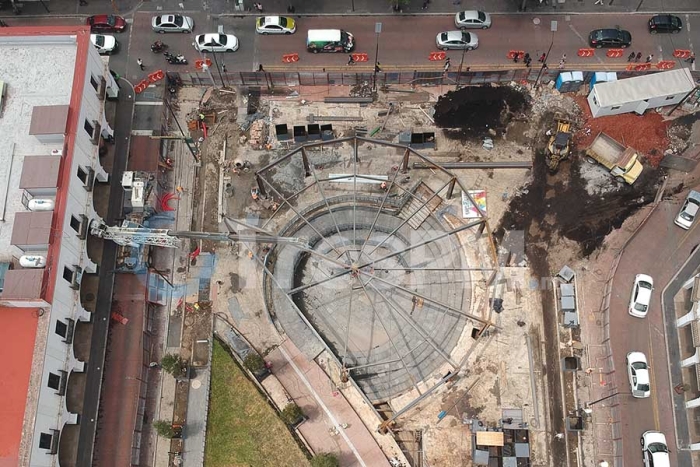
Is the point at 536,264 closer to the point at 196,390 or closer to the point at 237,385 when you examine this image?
the point at 237,385

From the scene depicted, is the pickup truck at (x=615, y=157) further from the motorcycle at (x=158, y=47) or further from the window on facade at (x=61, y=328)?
the window on facade at (x=61, y=328)

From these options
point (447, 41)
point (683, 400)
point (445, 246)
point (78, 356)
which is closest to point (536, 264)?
point (445, 246)

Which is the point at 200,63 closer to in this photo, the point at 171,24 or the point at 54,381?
the point at 171,24

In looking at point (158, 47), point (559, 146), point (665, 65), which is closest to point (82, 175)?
point (158, 47)

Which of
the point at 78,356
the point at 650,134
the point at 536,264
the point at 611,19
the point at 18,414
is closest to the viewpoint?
the point at 18,414

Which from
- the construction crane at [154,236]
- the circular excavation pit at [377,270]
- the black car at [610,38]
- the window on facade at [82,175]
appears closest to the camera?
the window on facade at [82,175]

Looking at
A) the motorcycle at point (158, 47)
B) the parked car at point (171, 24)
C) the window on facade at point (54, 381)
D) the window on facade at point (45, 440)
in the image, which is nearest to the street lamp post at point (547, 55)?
the parked car at point (171, 24)
